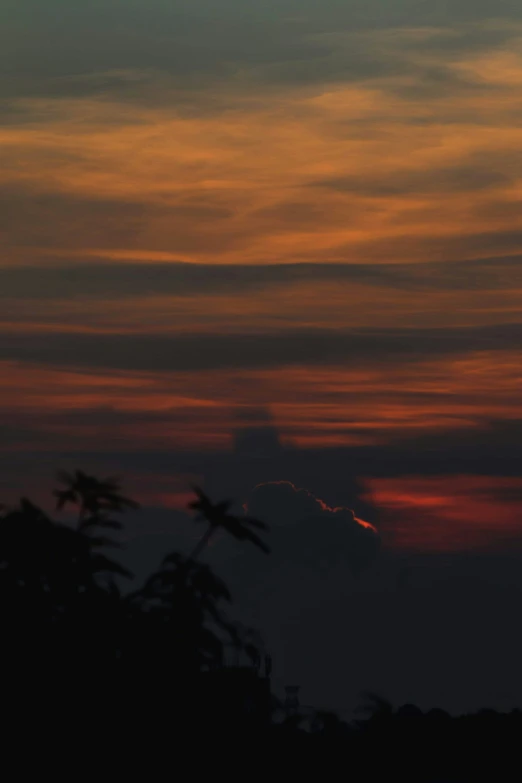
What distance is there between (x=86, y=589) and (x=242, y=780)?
445 cm

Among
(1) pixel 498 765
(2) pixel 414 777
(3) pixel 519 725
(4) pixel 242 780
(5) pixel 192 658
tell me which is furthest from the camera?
(3) pixel 519 725

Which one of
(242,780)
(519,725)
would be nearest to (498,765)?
(519,725)

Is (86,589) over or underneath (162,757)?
over

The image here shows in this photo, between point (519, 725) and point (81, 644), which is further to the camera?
point (519, 725)

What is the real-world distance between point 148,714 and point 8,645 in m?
2.40

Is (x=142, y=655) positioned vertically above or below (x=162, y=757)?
above

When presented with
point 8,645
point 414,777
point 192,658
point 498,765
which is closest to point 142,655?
point 192,658

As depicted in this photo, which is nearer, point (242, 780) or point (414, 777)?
point (242, 780)

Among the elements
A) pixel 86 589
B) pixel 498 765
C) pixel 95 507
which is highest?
pixel 95 507

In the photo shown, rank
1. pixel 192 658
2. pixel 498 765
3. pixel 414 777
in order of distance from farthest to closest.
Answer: pixel 498 765 < pixel 414 777 < pixel 192 658

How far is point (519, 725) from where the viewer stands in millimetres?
54406

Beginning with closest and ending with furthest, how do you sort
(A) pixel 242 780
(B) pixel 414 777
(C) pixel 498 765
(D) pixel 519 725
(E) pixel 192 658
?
(E) pixel 192 658
(A) pixel 242 780
(B) pixel 414 777
(C) pixel 498 765
(D) pixel 519 725

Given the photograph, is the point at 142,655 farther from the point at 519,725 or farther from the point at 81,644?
the point at 519,725

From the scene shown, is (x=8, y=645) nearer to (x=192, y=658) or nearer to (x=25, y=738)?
(x=25, y=738)
